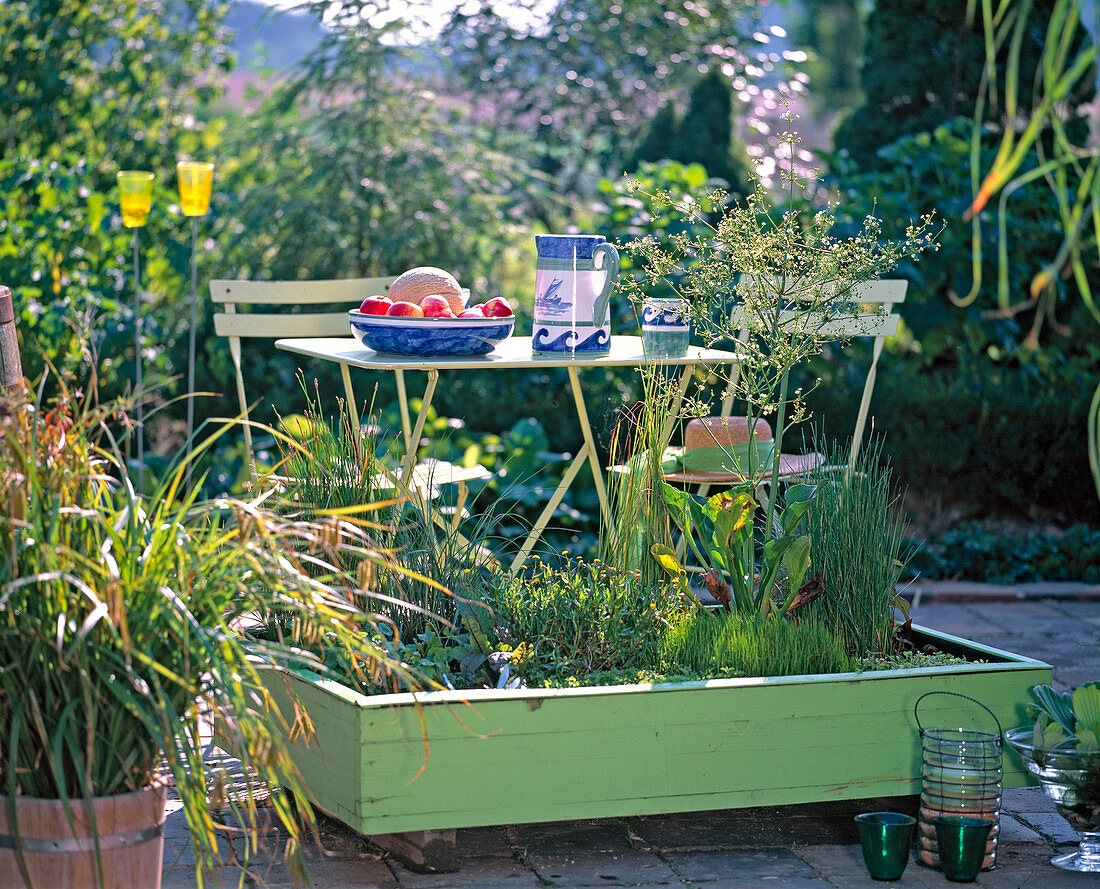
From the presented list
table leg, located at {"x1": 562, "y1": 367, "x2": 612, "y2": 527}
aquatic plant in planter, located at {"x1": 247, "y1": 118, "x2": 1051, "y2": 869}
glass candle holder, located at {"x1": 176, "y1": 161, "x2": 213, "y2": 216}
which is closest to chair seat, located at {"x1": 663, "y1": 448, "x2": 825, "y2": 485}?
table leg, located at {"x1": 562, "y1": 367, "x2": 612, "y2": 527}

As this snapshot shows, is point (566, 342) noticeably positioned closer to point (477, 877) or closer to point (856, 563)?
point (856, 563)

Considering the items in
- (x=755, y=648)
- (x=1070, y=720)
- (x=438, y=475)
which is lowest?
(x=1070, y=720)

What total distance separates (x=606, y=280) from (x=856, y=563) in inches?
39.9

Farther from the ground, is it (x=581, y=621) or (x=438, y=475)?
(x=438, y=475)

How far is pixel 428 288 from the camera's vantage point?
3.59 m

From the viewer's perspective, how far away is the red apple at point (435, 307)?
3.46 meters

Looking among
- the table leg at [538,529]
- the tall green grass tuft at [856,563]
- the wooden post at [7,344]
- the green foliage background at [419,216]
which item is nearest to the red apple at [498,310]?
the table leg at [538,529]

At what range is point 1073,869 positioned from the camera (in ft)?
8.84

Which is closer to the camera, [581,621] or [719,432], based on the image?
[581,621]

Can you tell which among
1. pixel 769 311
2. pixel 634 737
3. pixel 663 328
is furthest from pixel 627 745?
pixel 663 328

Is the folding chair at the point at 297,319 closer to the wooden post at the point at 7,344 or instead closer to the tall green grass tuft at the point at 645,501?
the tall green grass tuft at the point at 645,501

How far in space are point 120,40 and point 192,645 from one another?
642 centimetres

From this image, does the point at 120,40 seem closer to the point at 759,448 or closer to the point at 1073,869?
the point at 759,448

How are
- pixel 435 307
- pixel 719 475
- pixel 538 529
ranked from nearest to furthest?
pixel 435 307 < pixel 538 529 < pixel 719 475
